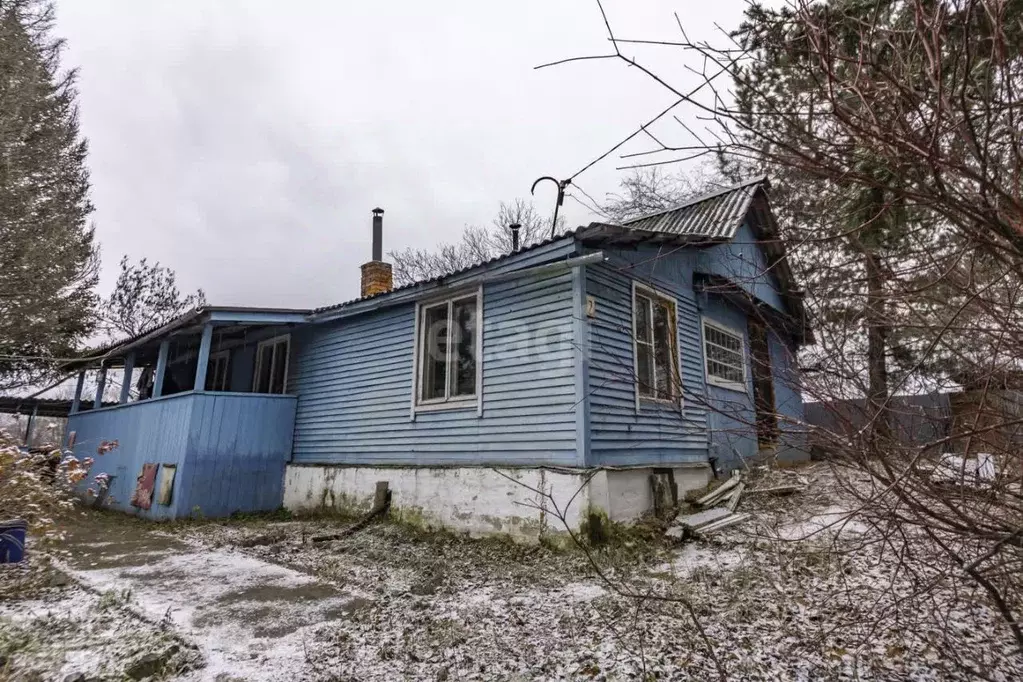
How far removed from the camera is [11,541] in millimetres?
4711

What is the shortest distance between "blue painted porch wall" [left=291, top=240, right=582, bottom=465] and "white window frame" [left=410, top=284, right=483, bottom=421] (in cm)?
8

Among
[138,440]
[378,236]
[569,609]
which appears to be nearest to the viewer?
[569,609]

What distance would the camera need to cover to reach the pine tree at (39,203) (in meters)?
11.9

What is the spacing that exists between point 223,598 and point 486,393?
3.68 meters

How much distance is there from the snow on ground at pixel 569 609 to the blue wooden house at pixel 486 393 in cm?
93

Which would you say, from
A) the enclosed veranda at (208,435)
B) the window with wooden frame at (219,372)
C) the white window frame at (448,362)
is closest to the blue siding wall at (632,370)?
the white window frame at (448,362)

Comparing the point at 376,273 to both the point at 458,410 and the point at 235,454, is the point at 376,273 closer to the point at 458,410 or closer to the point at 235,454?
the point at 235,454

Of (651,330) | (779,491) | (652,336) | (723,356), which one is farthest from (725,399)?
(651,330)

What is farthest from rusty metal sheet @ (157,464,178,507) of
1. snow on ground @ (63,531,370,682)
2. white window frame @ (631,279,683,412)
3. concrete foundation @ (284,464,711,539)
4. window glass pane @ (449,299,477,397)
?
white window frame @ (631,279,683,412)

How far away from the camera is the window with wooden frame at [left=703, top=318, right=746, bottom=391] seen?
942 cm

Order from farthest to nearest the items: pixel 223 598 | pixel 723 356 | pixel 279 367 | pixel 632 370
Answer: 1. pixel 279 367
2. pixel 723 356
3. pixel 632 370
4. pixel 223 598

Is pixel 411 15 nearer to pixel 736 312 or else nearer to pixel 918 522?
pixel 918 522

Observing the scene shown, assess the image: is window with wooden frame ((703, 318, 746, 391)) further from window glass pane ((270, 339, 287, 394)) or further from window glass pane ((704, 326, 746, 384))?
window glass pane ((270, 339, 287, 394))

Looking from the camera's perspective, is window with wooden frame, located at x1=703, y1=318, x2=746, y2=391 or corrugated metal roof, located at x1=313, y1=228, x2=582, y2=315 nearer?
corrugated metal roof, located at x1=313, y1=228, x2=582, y2=315
